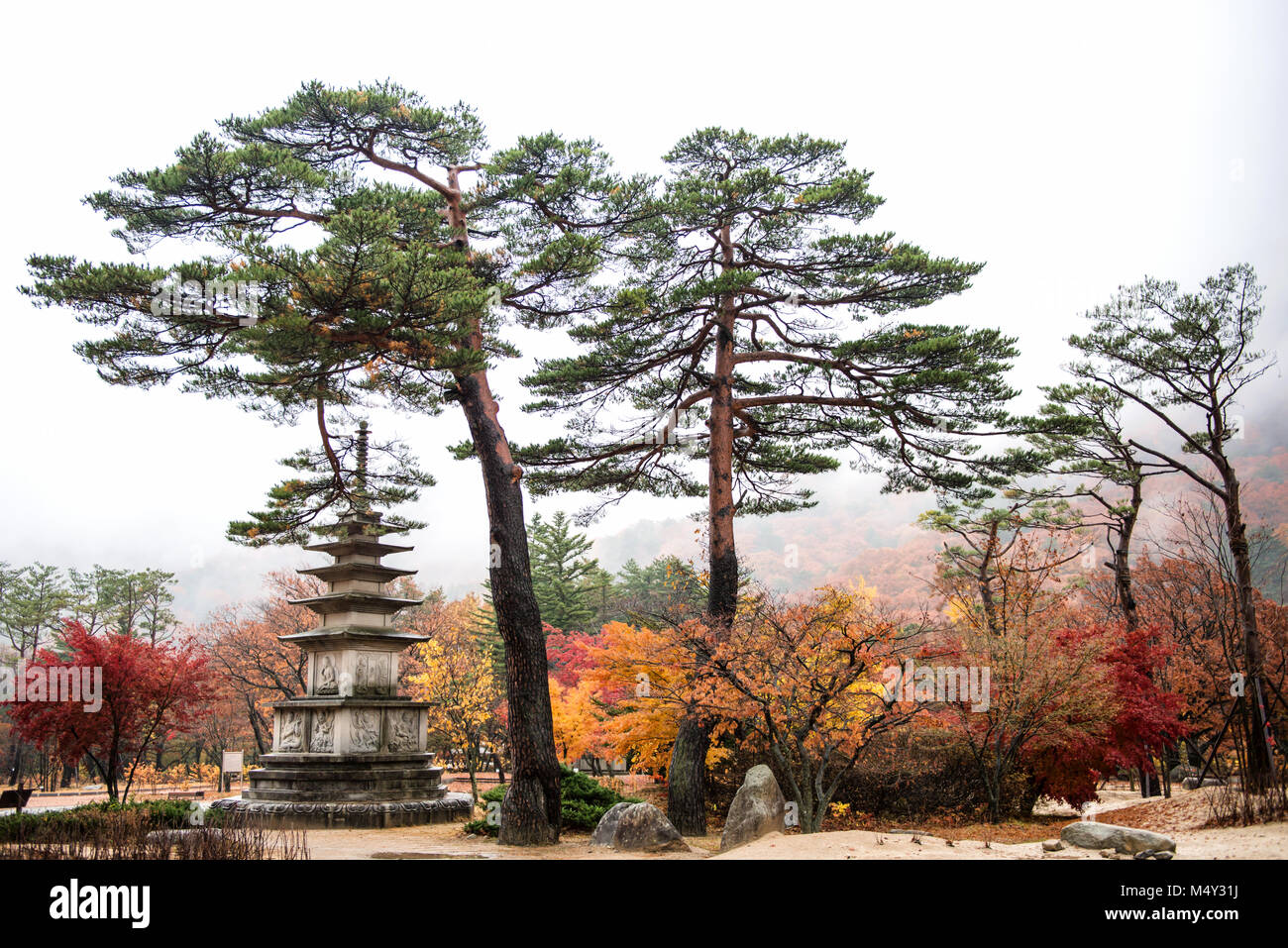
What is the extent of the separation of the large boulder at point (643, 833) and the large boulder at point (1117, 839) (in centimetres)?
439

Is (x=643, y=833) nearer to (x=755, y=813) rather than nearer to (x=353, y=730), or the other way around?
(x=755, y=813)

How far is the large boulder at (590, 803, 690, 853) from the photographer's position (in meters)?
10.2

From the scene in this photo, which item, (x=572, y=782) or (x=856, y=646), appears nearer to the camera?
(x=856, y=646)

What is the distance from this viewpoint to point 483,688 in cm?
2266

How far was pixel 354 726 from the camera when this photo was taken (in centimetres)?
1449

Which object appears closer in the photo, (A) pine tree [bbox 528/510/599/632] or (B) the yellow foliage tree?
(B) the yellow foliage tree

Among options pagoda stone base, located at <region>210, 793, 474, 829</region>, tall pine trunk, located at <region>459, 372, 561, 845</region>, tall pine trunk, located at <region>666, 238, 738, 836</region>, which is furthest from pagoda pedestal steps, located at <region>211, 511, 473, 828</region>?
tall pine trunk, located at <region>666, 238, 738, 836</region>

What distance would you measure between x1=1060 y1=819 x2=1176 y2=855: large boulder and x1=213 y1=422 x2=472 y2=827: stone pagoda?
9.64 m

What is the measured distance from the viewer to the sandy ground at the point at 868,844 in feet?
25.6

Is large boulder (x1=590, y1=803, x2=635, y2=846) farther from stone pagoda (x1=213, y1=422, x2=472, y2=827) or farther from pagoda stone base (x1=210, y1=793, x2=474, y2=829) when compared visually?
stone pagoda (x1=213, y1=422, x2=472, y2=827)

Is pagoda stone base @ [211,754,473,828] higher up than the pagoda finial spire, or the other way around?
the pagoda finial spire
